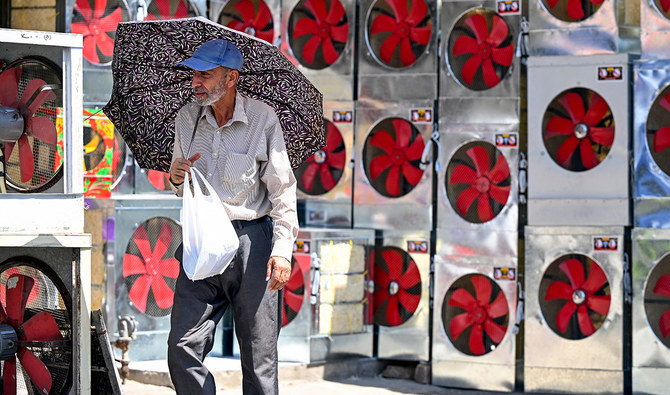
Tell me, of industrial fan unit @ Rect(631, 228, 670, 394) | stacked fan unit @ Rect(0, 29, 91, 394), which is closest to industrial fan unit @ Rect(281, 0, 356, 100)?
industrial fan unit @ Rect(631, 228, 670, 394)

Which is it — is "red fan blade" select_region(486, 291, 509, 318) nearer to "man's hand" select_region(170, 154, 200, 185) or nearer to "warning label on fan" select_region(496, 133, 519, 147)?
"warning label on fan" select_region(496, 133, 519, 147)

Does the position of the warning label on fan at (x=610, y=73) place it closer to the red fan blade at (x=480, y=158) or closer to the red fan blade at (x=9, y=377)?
the red fan blade at (x=480, y=158)

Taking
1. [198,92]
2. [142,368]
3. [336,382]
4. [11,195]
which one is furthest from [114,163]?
[198,92]

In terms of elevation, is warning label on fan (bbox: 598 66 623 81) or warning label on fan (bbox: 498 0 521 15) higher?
warning label on fan (bbox: 498 0 521 15)

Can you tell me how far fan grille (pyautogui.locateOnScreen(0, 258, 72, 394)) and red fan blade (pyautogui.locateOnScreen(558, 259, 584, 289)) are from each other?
368 centimetres

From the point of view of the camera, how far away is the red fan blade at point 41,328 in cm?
525

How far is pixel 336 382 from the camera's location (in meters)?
8.02

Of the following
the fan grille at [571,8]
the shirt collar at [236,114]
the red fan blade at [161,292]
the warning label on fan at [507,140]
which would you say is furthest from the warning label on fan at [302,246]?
the shirt collar at [236,114]

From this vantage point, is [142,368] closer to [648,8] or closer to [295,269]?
[295,269]

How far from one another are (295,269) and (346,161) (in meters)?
0.94

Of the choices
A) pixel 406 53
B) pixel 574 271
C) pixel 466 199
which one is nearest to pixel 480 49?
pixel 406 53

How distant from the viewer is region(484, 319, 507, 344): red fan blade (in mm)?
7823

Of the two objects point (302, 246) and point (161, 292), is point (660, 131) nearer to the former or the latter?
point (302, 246)

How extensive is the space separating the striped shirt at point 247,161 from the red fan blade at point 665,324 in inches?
142
